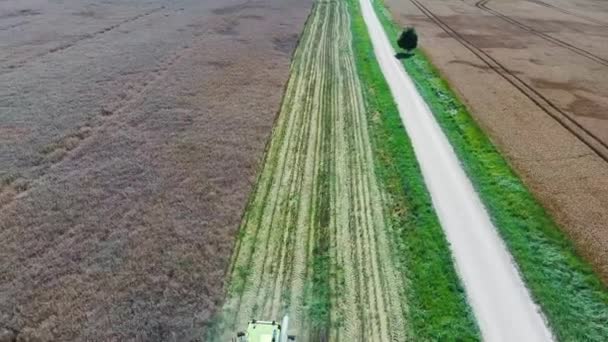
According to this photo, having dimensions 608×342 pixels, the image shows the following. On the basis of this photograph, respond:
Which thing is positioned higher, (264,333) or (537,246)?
(264,333)

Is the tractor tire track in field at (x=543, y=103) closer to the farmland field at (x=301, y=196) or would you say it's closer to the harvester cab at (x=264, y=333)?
the farmland field at (x=301, y=196)

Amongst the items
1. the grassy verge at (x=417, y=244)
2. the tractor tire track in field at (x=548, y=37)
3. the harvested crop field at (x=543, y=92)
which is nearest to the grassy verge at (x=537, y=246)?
the harvested crop field at (x=543, y=92)

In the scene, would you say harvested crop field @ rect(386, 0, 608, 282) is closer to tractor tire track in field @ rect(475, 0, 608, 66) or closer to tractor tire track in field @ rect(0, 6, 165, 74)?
tractor tire track in field @ rect(475, 0, 608, 66)

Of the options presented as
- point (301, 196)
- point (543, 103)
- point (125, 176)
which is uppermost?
point (543, 103)

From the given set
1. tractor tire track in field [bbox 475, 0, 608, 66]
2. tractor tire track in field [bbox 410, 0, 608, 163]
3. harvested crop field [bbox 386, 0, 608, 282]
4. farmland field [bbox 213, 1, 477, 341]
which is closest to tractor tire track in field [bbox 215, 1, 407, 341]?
farmland field [bbox 213, 1, 477, 341]

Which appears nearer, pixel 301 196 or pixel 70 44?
pixel 301 196

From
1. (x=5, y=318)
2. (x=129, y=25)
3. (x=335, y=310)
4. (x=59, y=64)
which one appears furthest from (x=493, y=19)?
(x=5, y=318)

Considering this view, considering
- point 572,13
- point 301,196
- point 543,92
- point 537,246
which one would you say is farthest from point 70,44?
point 572,13

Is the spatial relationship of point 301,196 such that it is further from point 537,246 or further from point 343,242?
point 537,246
